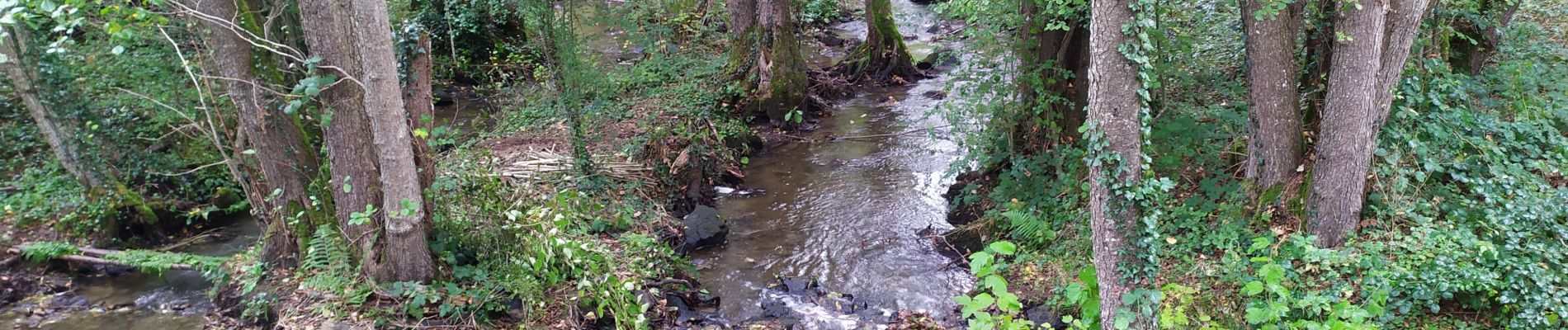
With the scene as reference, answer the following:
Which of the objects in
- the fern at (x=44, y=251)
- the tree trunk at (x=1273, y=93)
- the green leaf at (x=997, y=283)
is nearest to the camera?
the green leaf at (x=997, y=283)

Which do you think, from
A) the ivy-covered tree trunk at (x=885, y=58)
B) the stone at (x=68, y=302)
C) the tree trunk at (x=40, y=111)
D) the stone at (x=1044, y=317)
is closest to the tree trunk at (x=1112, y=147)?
the stone at (x=1044, y=317)

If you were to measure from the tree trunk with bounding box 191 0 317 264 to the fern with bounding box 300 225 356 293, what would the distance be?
30 centimetres

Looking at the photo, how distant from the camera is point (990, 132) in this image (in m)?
8.63

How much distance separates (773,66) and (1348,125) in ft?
26.8

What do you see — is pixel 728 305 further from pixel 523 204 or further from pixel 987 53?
pixel 987 53

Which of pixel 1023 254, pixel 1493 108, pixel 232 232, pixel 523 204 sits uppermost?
pixel 1493 108

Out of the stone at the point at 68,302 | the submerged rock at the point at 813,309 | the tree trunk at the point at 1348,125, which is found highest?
the tree trunk at the point at 1348,125

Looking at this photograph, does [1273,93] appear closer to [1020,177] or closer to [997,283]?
[1020,177]

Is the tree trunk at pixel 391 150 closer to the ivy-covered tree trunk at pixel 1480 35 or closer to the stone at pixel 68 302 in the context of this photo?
the stone at pixel 68 302

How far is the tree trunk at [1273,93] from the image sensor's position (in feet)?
19.8

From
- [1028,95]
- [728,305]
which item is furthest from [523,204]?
[1028,95]

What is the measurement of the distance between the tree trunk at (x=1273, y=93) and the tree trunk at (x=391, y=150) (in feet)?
19.9

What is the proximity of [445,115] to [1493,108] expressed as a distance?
533 inches

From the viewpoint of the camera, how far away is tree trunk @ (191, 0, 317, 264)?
5.50 m
